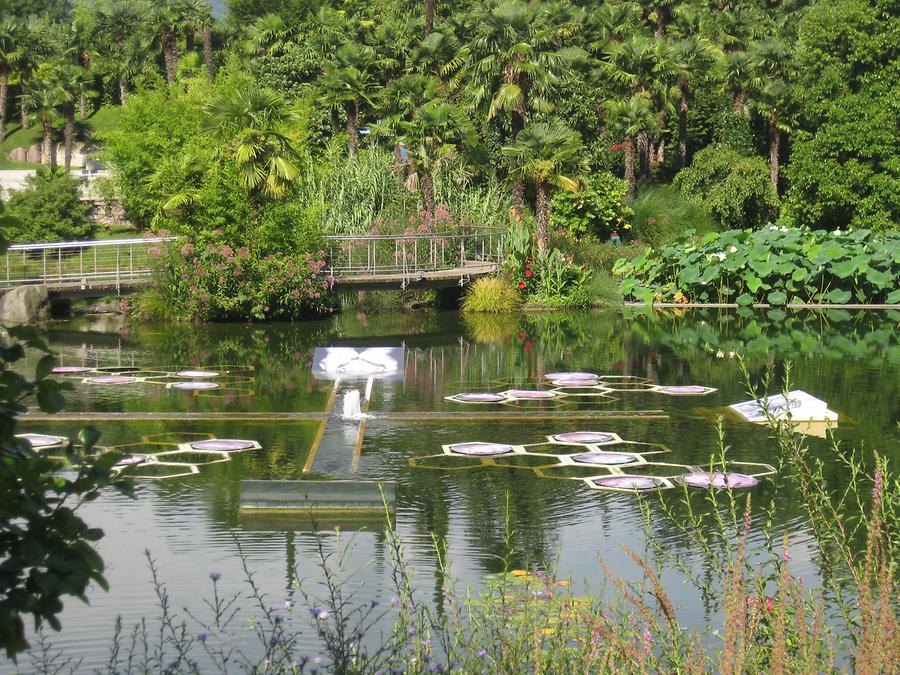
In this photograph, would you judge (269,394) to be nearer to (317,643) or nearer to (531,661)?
(317,643)

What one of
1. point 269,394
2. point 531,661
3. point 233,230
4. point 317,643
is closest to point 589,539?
point 317,643

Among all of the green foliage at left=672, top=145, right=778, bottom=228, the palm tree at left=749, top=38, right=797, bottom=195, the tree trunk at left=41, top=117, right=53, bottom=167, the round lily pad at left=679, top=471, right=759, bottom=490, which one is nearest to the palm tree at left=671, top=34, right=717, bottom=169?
the palm tree at left=749, top=38, right=797, bottom=195

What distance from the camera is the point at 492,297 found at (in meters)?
28.2

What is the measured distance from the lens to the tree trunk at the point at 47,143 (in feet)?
205

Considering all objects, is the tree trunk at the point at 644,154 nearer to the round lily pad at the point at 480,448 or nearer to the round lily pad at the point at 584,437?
the round lily pad at the point at 584,437

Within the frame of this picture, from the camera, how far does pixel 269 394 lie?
16406mm

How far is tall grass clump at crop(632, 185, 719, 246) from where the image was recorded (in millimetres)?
38594

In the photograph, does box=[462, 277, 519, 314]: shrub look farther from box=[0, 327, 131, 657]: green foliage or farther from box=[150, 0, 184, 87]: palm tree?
box=[150, 0, 184, 87]: palm tree

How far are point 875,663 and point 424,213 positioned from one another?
26687 millimetres

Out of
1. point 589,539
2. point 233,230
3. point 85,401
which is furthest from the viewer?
point 233,230

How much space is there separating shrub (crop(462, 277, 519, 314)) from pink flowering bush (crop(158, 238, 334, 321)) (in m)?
3.73

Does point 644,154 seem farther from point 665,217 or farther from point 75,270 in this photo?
point 75,270

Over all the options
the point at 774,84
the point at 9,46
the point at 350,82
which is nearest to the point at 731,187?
the point at 774,84

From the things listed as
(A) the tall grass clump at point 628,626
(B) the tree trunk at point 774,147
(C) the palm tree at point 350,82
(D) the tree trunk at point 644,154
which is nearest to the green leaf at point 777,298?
(C) the palm tree at point 350,82
